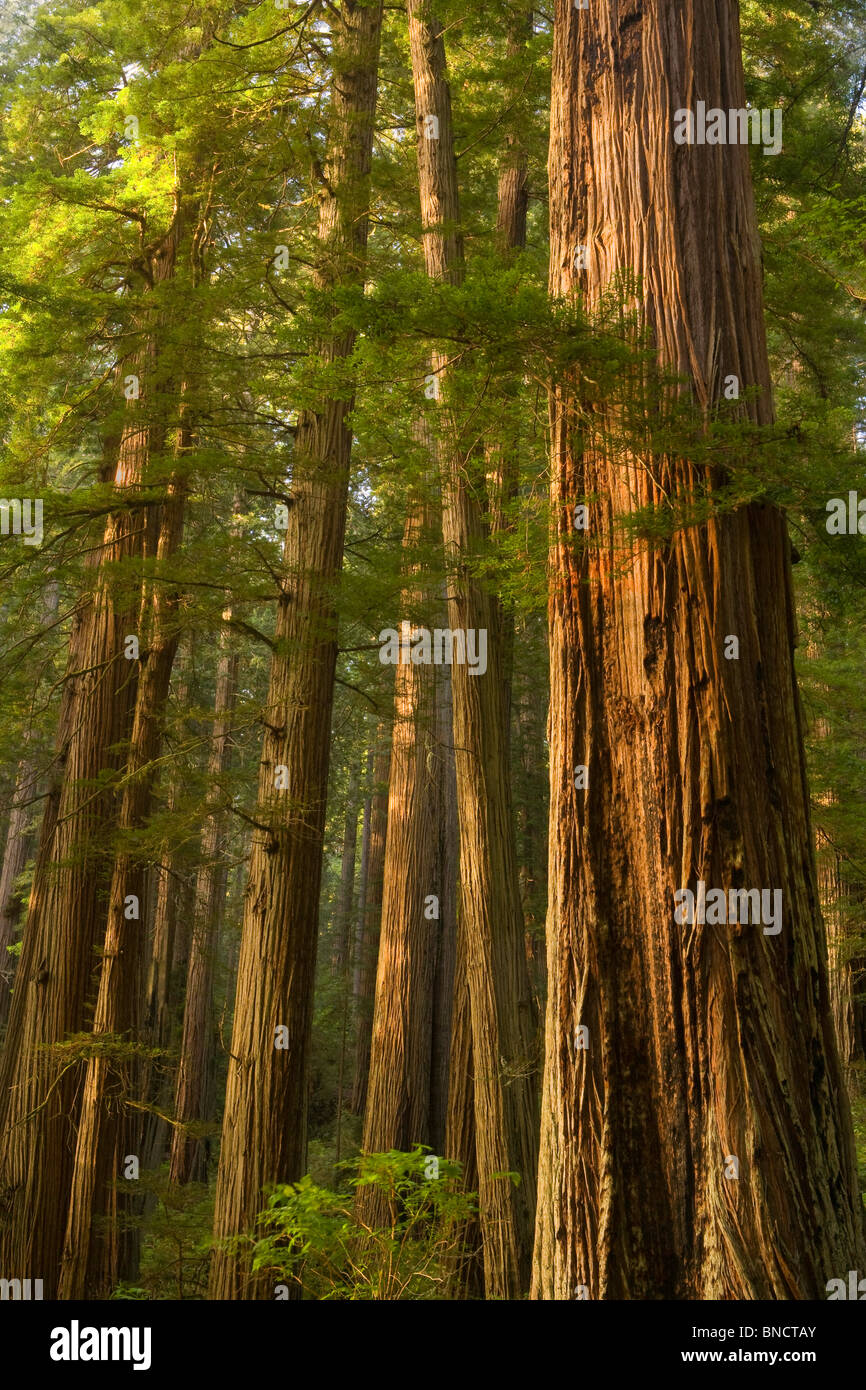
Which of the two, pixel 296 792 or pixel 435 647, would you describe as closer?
pixel 296 792

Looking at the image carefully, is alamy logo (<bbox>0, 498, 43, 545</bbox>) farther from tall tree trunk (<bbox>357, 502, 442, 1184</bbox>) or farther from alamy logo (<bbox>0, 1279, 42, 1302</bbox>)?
alamy logo (<bbox>0, 1279, 42, 1302</bbox>)

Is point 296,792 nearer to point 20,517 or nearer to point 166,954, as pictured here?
point 20,517

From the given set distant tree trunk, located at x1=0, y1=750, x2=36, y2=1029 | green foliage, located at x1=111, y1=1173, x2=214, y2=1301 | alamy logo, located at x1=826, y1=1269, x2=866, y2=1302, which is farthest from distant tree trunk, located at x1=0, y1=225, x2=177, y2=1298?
distant tree trunk, located at x1=0, y1=750, x2=36, y2=1029

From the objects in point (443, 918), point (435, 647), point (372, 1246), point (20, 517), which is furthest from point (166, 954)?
point (372, 1246)

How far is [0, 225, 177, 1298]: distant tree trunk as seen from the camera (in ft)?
25.5

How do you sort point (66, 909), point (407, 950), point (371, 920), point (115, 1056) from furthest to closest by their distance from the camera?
point (371, 920), point (407, 950), point (66, 909), point (115, 1056)

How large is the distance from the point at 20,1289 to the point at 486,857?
4884 mm

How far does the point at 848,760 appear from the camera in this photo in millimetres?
9812

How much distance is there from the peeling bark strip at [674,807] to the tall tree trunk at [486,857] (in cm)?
236

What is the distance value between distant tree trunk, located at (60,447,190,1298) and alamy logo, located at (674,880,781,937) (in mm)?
4741
